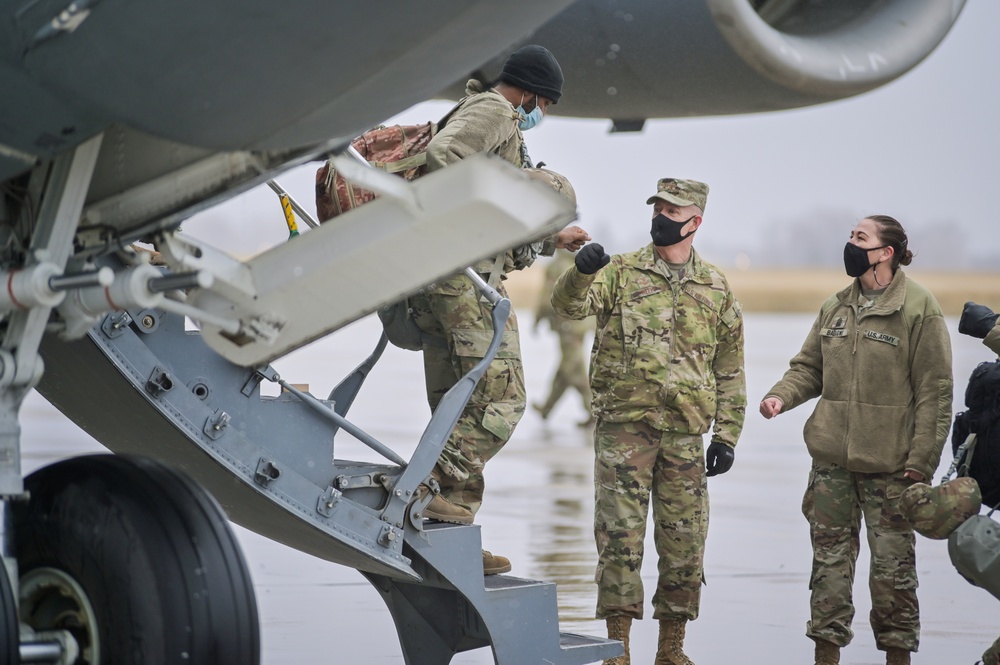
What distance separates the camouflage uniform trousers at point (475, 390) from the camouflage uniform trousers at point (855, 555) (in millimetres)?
1192

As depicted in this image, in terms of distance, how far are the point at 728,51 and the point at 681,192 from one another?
1020mm

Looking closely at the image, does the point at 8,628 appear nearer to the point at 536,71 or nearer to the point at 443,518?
the point at 443,518

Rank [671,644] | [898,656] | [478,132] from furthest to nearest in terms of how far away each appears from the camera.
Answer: [671,644] → [898,656] → [478,132]

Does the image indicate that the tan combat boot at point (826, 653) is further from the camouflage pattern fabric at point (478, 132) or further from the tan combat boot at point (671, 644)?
the camouflage pattern fabric at point (478, 132)

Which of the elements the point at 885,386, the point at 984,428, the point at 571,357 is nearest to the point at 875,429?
the point at 885,386

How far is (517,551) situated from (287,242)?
12.2 feet

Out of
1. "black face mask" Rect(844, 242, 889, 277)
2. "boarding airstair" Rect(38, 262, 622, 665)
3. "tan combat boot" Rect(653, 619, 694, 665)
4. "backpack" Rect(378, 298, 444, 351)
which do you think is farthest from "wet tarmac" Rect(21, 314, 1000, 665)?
"black face mask" Rect(844, 242, 889, 277)

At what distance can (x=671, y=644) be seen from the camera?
4680mm

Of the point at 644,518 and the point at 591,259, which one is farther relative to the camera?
the point at 644,518

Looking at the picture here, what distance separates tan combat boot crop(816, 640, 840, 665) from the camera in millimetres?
4641

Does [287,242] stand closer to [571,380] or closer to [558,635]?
[558,635]

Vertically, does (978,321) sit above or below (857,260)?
below

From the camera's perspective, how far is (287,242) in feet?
10.0

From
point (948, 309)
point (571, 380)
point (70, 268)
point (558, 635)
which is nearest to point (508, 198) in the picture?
point (70, 268)
